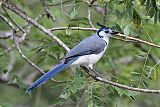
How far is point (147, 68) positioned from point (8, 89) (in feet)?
9.60

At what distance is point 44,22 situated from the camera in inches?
223

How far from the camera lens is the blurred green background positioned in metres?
3.83

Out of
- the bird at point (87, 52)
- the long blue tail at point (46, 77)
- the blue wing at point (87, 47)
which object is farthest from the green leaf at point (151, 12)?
the long blue tail at point (46, 77)

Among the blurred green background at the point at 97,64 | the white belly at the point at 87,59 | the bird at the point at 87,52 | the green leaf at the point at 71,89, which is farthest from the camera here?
the white belly at the point at 87,59

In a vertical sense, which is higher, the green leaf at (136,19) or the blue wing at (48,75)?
the green leaf at (136,19)

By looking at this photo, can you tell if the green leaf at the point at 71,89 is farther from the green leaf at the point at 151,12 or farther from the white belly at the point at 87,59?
the green leaf at the point at 151,12

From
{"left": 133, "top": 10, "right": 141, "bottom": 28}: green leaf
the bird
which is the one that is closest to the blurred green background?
{"left": 133, "top": 10, "right": 141, "bottom": 28}: green leaf

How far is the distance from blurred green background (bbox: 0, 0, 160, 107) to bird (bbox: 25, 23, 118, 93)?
0.34 feet

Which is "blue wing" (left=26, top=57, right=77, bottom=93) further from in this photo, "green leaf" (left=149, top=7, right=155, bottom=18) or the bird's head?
"green leaf" (left=149, top=7, right=155, bottom=18)

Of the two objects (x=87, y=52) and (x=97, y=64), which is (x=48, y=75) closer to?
(x=87, y=52)

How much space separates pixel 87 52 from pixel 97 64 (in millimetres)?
1328

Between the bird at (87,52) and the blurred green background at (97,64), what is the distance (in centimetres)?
10

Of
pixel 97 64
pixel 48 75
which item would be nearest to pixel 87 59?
pixel 48 75

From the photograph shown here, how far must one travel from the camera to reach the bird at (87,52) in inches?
157
